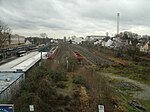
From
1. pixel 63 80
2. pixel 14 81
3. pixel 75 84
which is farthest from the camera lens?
pixel 63 80

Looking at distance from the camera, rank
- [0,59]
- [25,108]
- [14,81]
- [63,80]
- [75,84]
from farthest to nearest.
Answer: [0,59] < [63,80] < [75,84] < [14,81] < [25,108]

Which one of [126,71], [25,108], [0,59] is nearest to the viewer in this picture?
[25,108]

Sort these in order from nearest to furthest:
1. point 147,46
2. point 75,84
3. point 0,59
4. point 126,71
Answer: point 75,84
point 126,71
point 0,59
point 147,46

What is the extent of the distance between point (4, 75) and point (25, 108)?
17.7ft

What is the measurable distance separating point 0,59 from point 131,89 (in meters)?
29.8

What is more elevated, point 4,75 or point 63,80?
point 4,75

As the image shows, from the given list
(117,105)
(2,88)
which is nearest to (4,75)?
(2,88)

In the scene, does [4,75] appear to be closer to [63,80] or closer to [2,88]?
[2,88]

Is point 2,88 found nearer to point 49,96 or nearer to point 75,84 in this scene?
point 49,96

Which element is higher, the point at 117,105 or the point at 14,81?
the point at 14,81

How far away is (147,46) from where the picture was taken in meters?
96.9

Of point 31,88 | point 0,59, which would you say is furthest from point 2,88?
point 0,59

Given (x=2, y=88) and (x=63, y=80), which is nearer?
(x=2, y=88)

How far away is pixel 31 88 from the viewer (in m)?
18.5
